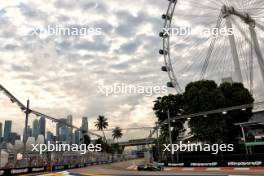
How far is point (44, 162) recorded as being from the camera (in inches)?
1748

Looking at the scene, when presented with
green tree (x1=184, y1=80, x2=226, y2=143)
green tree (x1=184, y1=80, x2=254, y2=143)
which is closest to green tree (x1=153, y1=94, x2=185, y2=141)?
green tree (x1=184, y1=80, x2=254, y2=143)

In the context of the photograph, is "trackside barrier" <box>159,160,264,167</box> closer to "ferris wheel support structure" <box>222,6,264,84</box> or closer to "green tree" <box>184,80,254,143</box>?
"green tree" <box>184,80,254,143</box>

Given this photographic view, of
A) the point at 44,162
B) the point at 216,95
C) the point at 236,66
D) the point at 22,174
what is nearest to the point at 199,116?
the point at 216,95

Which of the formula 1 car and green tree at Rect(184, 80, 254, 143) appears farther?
green tree at Rect(184, 80, 254, 143)

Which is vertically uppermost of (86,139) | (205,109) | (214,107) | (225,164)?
(214,107)

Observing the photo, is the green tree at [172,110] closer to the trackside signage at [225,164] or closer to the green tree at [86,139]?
the trackside signage at [225,164]

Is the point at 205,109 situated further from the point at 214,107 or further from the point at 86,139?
the point at 86,139

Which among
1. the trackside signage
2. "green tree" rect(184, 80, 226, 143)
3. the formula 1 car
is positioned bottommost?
the formula 1 car

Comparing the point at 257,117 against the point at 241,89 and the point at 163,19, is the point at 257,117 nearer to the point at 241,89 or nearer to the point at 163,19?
the point at 241,89

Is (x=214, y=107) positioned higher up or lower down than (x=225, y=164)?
higher up

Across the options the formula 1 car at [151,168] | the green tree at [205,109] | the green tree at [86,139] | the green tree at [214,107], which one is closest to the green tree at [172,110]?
the green tree at [214,107]

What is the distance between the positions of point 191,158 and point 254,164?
498 inches

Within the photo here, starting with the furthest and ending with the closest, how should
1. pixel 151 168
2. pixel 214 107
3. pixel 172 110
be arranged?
pixel 172 110, pixel 214 107, pixel 151 168

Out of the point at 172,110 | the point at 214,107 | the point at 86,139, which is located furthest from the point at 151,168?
the point at 86,139
